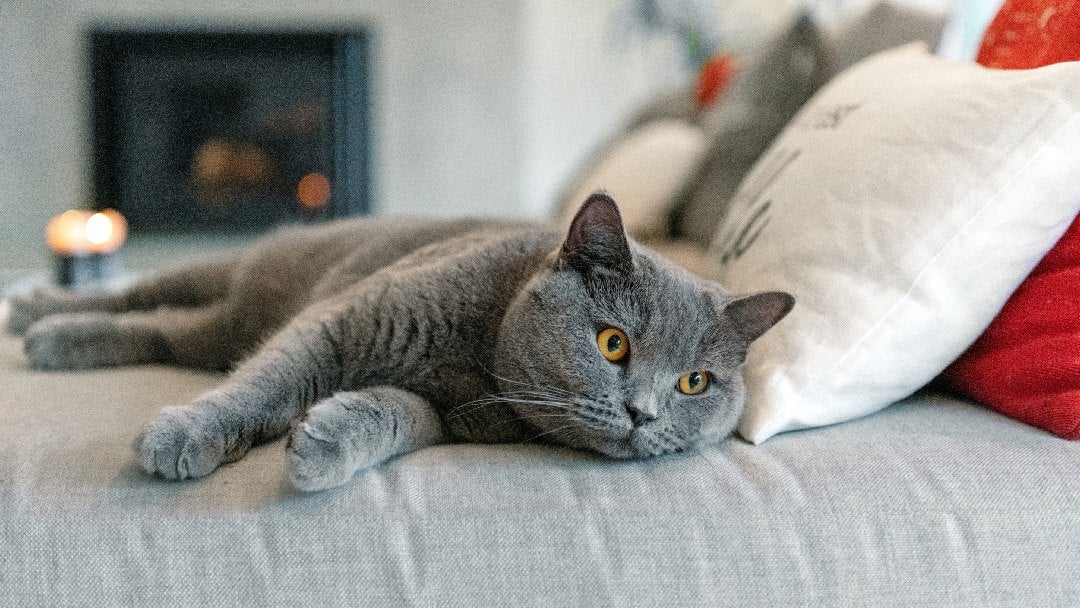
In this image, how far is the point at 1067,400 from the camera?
37.3 inches

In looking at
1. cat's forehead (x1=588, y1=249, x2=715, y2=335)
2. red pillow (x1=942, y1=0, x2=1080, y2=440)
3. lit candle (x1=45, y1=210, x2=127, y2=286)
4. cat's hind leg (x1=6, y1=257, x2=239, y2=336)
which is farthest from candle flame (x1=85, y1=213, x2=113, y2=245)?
red pillow (x1=942, y1=0, x2=1080, y2=440)

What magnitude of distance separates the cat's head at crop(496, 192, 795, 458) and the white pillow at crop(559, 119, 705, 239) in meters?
1.10

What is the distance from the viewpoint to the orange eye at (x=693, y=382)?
98 centimetres

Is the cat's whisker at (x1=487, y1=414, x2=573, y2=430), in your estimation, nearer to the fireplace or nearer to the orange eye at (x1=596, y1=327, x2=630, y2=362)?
the orange eye at (x1=596, y1=327, x2=630, y2=362)

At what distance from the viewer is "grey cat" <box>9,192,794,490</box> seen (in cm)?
88

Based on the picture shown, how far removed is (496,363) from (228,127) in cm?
341

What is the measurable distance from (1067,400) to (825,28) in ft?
4.67

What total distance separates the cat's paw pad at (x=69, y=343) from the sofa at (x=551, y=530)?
1.19ft

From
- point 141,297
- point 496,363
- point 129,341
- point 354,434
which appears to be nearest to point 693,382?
point 496,363

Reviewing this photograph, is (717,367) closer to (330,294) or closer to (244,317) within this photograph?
(330,294)

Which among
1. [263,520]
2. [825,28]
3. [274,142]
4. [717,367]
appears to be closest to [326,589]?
[263,520]

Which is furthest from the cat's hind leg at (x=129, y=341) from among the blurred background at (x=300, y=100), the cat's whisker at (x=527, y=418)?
the blurred background at (x=300, y=100)

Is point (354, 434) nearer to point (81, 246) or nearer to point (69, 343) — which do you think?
point (69, 343)

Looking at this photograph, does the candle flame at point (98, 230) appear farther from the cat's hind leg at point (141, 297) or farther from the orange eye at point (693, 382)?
the orange eye at point (693, 382)
